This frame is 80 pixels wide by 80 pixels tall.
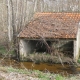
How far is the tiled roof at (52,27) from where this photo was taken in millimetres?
21609

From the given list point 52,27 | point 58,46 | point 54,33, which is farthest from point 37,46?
point 54,33

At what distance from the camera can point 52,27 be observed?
22.5 metres

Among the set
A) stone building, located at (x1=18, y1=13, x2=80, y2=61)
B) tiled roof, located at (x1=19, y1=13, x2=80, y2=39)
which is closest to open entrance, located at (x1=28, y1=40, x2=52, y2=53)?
stone building, located at (x1=18, y1=13, x2=80, y2=61)

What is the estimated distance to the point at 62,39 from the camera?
2166cm

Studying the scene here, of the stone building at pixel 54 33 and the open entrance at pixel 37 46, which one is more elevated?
the stone building at pixel 54 33

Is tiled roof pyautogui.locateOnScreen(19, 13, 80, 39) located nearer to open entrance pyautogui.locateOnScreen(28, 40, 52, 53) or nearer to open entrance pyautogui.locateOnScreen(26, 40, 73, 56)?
open entrance pyautogui.locateOnScreen(26, 40, 73, 56)

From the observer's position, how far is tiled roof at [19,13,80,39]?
21609 millimetres

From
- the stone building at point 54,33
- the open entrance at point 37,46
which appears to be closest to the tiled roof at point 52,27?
the stone building at point 54,33

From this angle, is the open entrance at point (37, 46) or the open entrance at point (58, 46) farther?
the open entrance at point (37, 46)

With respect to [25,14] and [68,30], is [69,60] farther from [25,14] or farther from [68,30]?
[25,14]

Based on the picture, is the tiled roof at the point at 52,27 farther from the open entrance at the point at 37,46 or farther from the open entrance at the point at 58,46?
the open entrance at the point at 37,46

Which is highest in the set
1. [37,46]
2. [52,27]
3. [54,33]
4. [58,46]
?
[52,27]

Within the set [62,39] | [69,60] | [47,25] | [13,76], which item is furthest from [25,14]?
[13,76]

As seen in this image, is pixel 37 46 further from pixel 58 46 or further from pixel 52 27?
pixel 52 27
